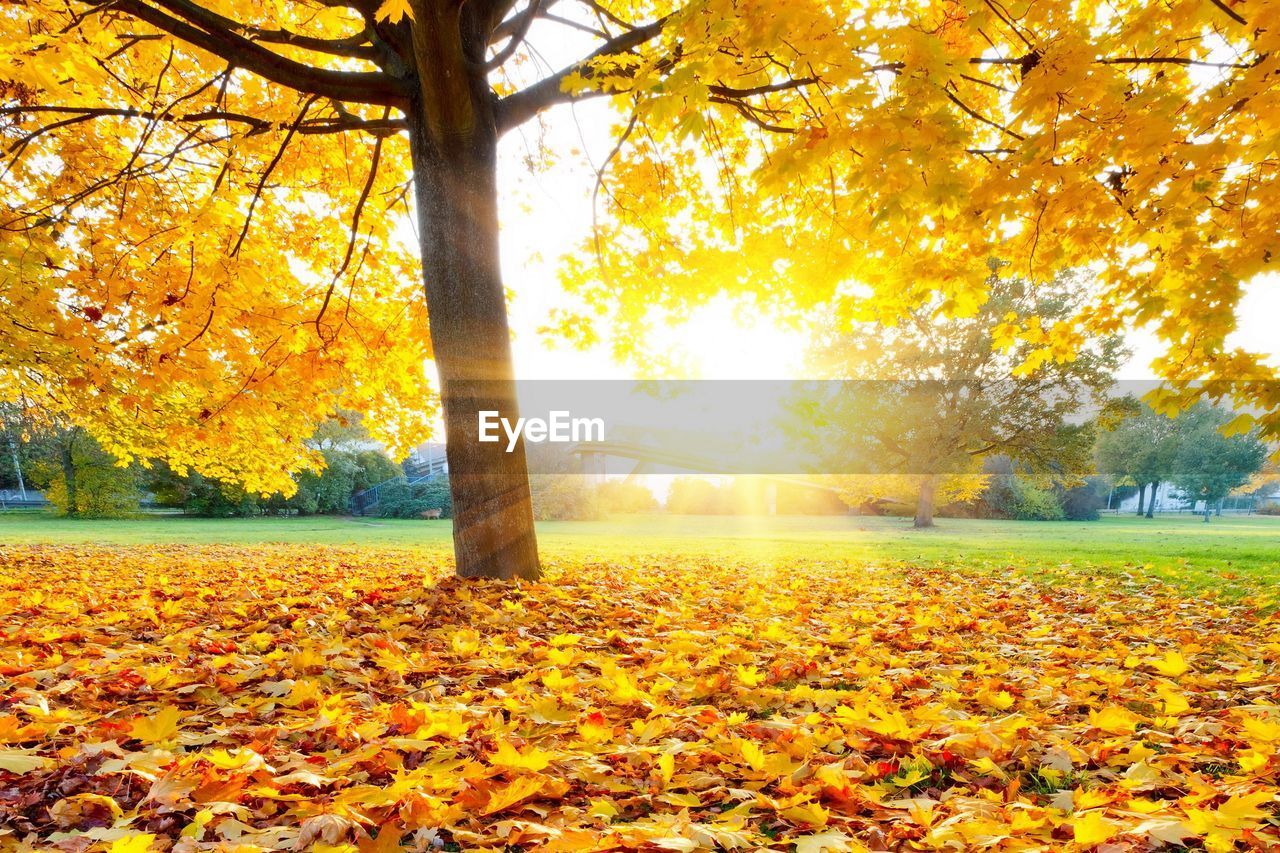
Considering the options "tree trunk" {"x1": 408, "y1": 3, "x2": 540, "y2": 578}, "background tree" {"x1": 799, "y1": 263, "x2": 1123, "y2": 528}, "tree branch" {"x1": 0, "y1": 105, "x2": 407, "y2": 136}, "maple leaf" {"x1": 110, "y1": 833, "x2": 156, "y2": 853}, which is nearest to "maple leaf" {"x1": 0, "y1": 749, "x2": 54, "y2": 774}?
"maple leaf" {"x1": 110, "y1": 833, "x2": 156, "y2": 853}

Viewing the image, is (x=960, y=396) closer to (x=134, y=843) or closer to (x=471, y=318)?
(x=471, y=318)

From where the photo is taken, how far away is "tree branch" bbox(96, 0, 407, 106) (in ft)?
12.9

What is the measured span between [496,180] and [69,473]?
29383 mm

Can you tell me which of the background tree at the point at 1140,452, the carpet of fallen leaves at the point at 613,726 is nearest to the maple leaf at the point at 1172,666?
the carpet of fallen leaves at the point at 613,726

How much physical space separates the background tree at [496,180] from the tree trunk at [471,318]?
0.02 m

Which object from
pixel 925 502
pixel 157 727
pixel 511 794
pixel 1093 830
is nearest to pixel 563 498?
pixel 925 502

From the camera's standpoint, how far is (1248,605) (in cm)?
516

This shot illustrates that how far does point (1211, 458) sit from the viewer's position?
36.0 meters

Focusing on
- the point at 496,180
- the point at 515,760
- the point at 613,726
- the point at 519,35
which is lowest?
the point at 613,726

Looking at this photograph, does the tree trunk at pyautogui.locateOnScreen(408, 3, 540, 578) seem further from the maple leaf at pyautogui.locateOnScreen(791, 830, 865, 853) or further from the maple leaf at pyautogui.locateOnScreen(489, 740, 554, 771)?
the maple leaf at pyautogui.locateOnScreen(791, 830, 865, 853)

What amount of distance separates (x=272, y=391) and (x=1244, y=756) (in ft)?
24.9

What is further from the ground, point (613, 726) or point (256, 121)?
point (256, 121)

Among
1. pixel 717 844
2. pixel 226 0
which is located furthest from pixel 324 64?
pixel 717 844

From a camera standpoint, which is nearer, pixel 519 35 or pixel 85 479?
pixel 519 35
